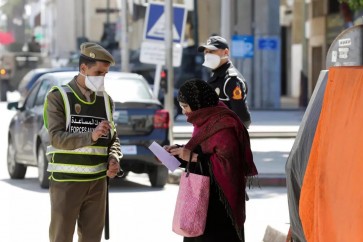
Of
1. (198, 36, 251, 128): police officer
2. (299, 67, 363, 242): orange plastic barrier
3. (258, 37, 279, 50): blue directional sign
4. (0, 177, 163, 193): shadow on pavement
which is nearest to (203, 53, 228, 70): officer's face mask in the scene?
(198, 36, 251, 128): police officer

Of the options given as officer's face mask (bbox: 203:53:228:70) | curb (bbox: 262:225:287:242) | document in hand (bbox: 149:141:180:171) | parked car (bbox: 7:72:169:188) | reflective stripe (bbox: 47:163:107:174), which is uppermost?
officer's face mask (bbox: 203:53:228:70)

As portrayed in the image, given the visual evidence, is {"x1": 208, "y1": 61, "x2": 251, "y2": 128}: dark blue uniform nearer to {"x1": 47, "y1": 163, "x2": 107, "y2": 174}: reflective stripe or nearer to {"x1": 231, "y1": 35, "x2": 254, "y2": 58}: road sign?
{"x1": 47, "y1": 163, "x2": 107, "y2": 174}: reflective stripe

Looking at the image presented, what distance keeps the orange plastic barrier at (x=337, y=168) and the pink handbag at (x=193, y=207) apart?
1200 mm

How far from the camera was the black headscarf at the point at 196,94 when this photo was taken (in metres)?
7.72

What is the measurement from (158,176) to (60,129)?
9.74 metres

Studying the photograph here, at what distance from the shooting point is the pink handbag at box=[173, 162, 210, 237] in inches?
300

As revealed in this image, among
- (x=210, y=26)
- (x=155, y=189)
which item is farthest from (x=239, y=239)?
(x=210, y=26)

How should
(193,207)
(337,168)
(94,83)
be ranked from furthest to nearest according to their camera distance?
(94,83) → (193,207) → (337,168)

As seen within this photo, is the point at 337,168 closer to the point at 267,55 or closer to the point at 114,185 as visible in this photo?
the point at 114,185

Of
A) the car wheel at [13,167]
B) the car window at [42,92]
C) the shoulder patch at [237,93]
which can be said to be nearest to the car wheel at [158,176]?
the car window at [42,92]

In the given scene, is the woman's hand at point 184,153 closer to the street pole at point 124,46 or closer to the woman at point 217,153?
the woman at point 217,153

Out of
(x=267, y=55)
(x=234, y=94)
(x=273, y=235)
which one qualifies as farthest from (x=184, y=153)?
(x=267, y=55)

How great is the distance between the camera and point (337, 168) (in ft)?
20.3

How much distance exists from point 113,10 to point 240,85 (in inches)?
3224
